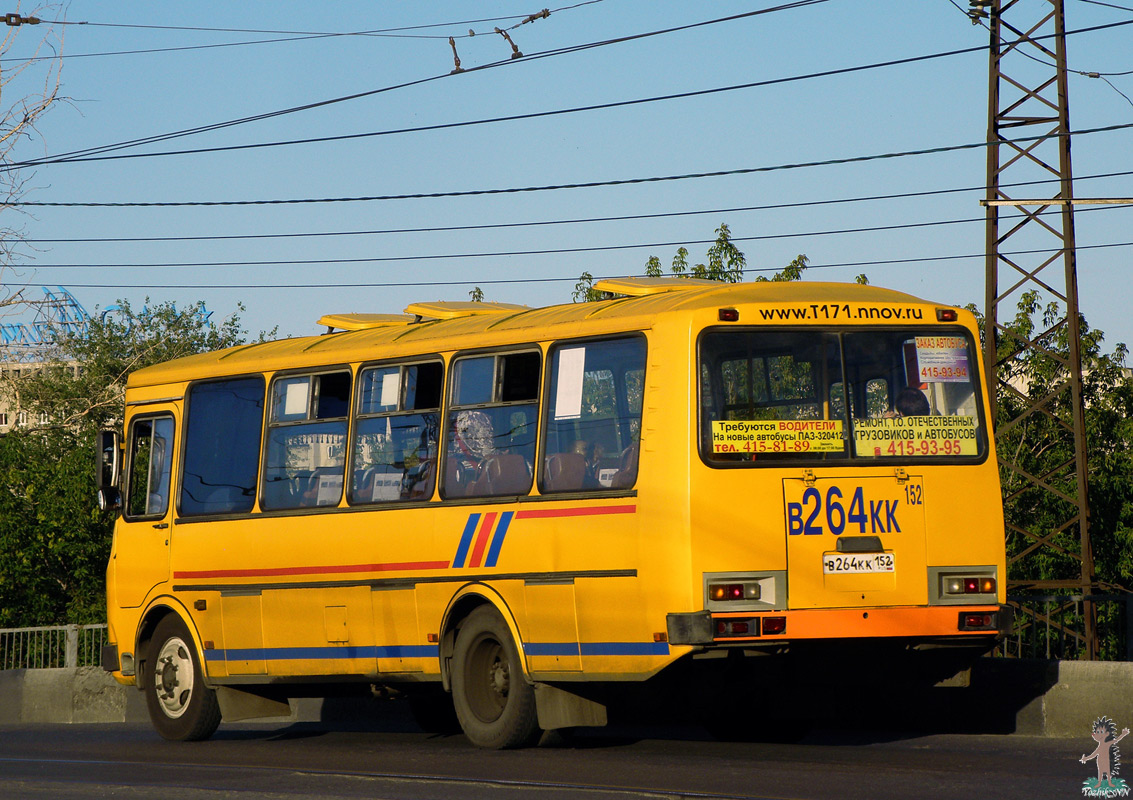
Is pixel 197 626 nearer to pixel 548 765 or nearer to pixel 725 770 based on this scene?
pixel 548 765

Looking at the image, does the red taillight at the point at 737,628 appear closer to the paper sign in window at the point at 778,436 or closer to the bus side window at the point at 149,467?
the paper sign in window at the point at 778,436

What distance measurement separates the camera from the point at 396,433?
11.6 m

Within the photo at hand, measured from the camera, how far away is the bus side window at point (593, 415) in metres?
9.91

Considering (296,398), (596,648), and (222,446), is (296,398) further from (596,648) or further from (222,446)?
(596,648)

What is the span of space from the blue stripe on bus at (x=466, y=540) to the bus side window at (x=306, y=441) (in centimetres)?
142

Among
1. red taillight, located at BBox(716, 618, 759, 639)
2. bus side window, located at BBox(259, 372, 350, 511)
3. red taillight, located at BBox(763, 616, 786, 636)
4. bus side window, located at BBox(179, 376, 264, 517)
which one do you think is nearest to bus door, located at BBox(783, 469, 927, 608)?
red taillight, located at BBox(763, 616, 786, 636)

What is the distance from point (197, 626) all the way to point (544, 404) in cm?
421

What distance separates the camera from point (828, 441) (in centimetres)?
976

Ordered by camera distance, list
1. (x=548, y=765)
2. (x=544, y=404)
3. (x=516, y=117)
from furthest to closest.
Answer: (x=516, y=117), (x=544, y=404), (x=548, y=765)

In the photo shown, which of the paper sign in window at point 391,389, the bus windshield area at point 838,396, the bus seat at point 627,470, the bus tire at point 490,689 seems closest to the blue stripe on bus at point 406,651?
the bus tire at point 490,689

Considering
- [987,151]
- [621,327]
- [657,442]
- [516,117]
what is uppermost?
[516,117]

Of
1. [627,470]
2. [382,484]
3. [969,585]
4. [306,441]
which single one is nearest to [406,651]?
[382,484]

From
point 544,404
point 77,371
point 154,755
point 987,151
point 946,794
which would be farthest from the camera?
point 77,371

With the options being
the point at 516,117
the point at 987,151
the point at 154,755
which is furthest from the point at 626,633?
the point at 516,117
